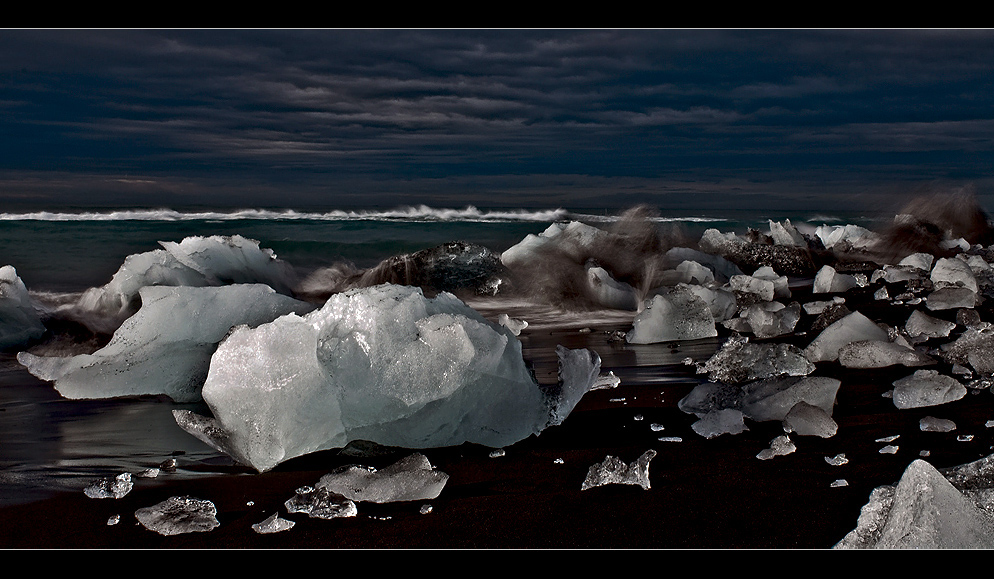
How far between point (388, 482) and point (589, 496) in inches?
17.5

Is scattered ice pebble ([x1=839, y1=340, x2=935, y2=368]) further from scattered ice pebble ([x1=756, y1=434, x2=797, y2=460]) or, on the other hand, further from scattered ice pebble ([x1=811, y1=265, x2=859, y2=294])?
scattered ice pebble ([x1=811, y1=265, x2=859, y2=294])

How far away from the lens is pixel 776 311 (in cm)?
352

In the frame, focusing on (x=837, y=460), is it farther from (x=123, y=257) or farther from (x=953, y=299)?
(x=123, y=257)

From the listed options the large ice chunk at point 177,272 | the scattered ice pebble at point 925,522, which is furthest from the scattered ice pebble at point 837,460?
the large ice chunk at point 177,272

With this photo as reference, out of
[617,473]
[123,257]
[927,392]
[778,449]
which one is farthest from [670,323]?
[123,257]

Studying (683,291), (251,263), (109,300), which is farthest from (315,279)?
(683,291)

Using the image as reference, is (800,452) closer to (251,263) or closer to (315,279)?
(251,263)

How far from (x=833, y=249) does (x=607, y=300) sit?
4257 mm

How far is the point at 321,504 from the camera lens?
1.47m

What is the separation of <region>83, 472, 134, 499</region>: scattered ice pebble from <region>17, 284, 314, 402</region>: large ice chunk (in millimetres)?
778

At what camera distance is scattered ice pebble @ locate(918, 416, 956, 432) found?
71.7 inches

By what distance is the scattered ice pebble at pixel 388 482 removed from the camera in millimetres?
1518

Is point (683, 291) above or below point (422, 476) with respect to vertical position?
below

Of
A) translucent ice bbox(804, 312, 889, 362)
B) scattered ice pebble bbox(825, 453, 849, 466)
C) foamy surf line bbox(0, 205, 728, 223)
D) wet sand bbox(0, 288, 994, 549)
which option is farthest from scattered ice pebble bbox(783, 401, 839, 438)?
foamy surf line bbox(0, 205, 728, 223)
